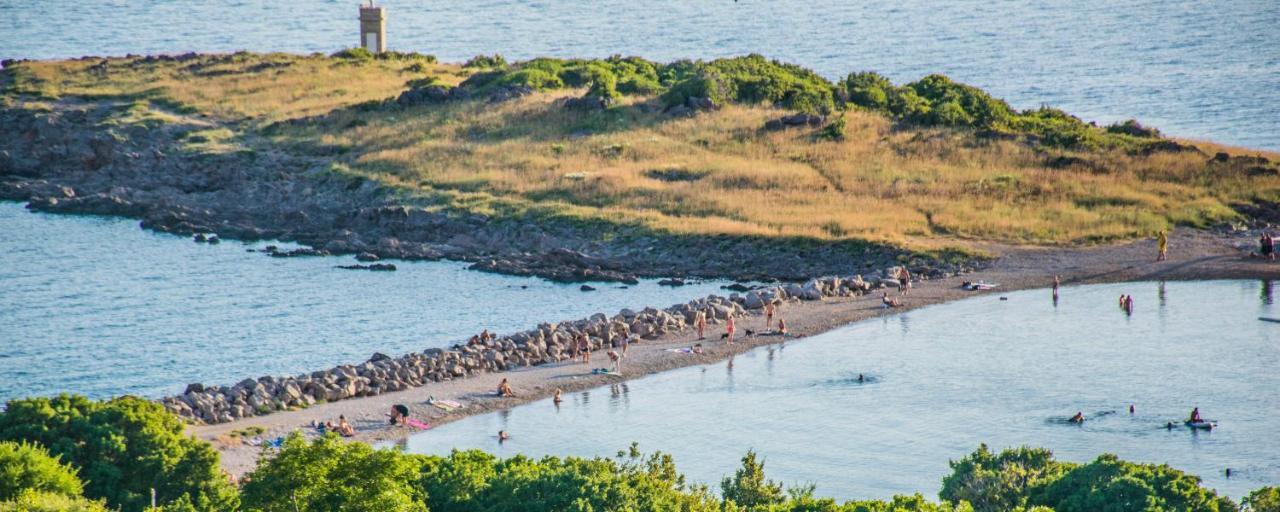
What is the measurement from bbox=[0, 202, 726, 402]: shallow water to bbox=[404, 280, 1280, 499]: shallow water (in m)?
13.0

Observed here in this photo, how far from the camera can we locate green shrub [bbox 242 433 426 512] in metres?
37.8

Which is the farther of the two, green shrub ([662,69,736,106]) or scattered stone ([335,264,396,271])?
green shrub ([662,69,736,106])

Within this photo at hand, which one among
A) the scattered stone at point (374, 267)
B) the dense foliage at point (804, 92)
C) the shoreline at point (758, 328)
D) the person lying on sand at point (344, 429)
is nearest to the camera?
the person lying on sand at point (344, 429)

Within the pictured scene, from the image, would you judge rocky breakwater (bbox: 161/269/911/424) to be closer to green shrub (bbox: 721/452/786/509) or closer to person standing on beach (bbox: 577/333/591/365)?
person standing on beach (bbox: 577/333/591/365)

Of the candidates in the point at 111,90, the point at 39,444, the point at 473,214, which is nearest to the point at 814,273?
the point at 473,214

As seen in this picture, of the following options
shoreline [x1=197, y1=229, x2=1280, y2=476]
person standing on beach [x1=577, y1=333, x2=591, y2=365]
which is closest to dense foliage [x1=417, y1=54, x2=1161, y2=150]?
shoreline [x1=197, y1=229, x2=1280, y2=476]

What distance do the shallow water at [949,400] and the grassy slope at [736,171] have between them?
567 inches

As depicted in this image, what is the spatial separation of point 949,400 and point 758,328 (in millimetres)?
13824

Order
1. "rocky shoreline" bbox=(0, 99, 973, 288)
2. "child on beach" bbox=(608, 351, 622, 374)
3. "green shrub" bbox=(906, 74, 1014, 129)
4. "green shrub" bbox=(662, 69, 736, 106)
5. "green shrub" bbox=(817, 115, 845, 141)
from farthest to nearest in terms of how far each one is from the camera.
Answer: "green shrub" bbox=(662, 69, 736, 106)
"green shrub" bbox=(906, 74, 1014, 129)
"green shrub" bbox=(817, 115, 845, 141)
"rocky shoreline" bbox=(0, 99, 973, 288)
"child on beach" bbox=(608, 351, 622, 374)

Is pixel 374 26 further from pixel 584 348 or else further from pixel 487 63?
pixel 584 348

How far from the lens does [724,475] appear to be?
176 feet

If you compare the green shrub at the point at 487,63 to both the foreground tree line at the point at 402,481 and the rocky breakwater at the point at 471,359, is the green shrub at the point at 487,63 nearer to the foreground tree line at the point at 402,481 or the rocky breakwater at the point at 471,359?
the rocky breakwater at the point at 471,359

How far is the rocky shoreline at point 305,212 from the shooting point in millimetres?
87875

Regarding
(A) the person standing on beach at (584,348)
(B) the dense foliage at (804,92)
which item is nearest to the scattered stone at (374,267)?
(A) the person standing on beach at (584,348)
